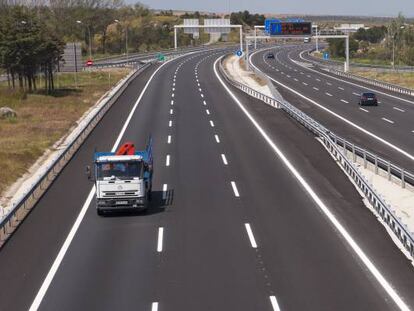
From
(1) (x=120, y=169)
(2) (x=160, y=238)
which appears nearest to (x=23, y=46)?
(1) (x=120, y=169)

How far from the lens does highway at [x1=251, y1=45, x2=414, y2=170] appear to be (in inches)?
1721

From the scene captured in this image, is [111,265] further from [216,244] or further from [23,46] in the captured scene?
[23,46]

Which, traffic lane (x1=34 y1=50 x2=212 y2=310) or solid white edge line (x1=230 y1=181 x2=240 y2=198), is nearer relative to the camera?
traffic lane (x1=34 y1=50 x2=212 y2=310)

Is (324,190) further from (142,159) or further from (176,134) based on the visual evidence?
(176,134)

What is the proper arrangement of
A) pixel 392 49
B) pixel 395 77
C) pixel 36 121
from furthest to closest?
pixel 392 49 < pixel 395 77 < pixel 36 121

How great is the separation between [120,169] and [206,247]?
5653 millimetres

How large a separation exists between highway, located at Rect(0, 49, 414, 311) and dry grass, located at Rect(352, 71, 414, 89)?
189 ft

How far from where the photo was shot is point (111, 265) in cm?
2047

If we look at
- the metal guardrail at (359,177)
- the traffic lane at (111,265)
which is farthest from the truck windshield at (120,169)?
the metal guardrail at (359,177)

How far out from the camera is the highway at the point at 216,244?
1761 cm

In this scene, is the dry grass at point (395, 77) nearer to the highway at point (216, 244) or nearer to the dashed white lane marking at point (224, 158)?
the dashed white lane marking at point (224, 158)

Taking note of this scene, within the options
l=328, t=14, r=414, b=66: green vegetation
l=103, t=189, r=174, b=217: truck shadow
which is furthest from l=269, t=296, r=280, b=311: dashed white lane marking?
l=328, t=14, r=414, b=66: green vegetation

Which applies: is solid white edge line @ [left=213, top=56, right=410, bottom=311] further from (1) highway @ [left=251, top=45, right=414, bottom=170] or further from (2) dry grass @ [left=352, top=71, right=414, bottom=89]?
(2) dry grass @ [left=352, top=71, right=414, bottom=89]

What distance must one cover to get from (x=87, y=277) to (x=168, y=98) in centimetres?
5256
